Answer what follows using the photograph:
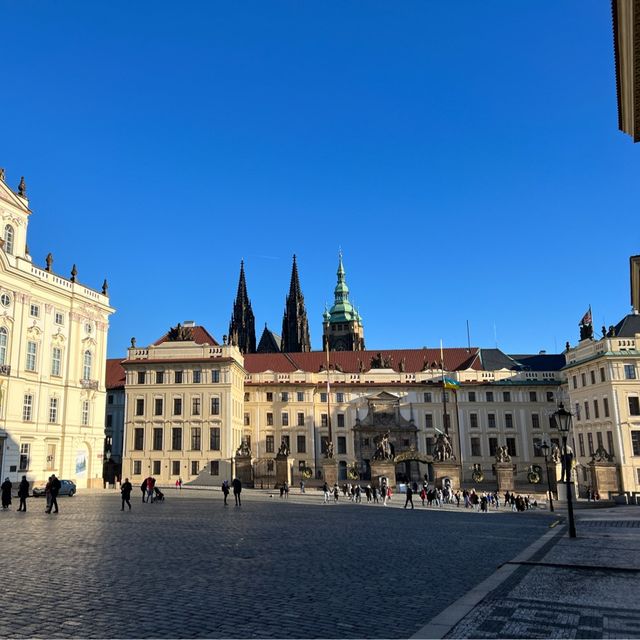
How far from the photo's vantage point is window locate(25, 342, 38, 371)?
45.5m

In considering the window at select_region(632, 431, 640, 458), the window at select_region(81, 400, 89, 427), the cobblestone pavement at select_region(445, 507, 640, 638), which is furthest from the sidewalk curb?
the window at select_region(81, 400, 89, 427)

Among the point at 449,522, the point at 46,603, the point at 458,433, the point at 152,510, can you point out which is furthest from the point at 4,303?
the point at 458,433

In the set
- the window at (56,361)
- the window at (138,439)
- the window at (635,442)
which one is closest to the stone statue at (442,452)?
the window at (635,442)

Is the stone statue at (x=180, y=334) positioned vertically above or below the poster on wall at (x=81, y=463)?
above

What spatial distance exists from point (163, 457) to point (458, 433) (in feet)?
111

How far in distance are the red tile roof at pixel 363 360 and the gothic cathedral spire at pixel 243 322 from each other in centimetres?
4589

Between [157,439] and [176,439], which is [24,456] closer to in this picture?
[157,439]

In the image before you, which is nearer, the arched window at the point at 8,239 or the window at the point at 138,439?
the arched window at the point at 8,239

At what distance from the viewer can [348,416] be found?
233 ft

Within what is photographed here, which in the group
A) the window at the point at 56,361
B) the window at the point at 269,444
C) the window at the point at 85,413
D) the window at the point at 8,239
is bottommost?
the window at the point at 269,444

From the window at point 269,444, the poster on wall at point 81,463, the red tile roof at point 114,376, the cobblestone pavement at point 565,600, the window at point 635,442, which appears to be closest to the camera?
the cobblestone pavement at point 565,600

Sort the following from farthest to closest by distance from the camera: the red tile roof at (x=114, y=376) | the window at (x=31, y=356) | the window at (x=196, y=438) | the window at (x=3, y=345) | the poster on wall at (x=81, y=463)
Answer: the red tile roof at (x=114, y=376)
the window at (x=196, y=438)
the poster on wall at (x=81, y=463)
the window at (x=31, y=356)
the window at (x=3, y=345)

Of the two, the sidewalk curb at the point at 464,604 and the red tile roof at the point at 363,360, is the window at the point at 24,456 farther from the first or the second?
the sidewalk curb at the point at 464,604

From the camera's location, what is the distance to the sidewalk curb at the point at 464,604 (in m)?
7.37
